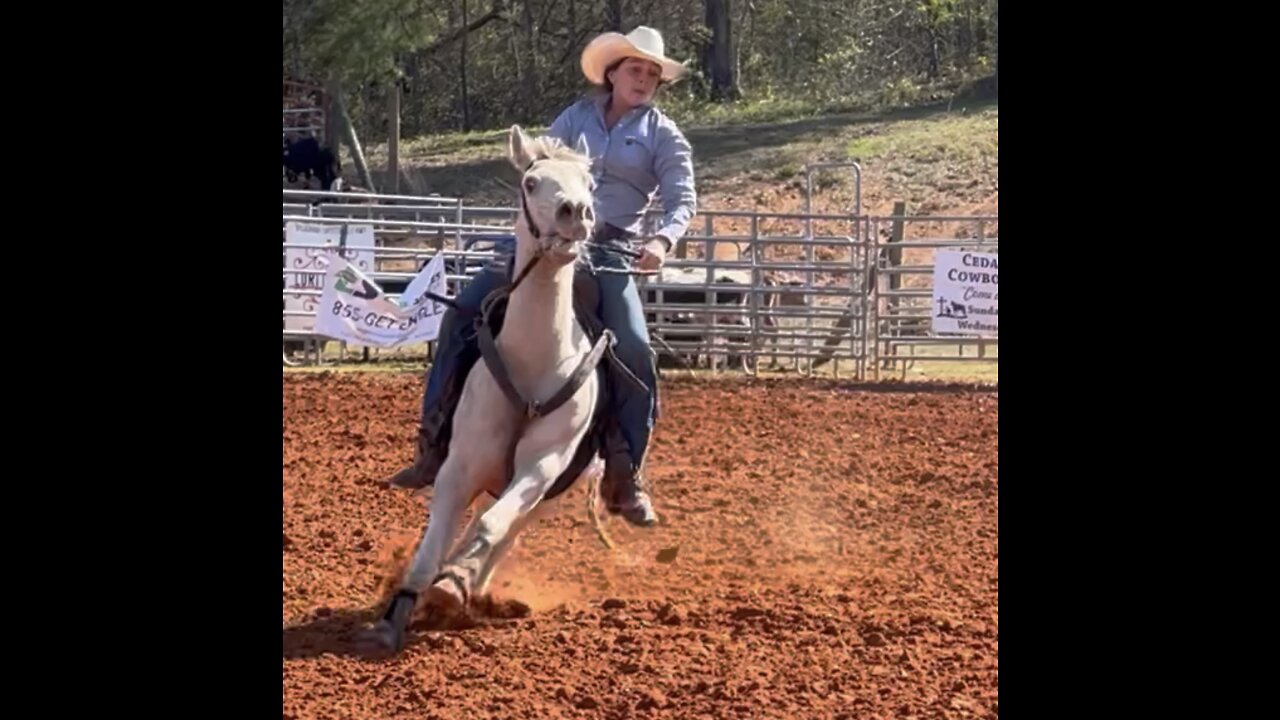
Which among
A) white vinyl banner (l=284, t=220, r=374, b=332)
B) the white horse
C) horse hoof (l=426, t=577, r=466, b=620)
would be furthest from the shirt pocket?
white vinyl banner (l=284, t=220, r=374, b=332)

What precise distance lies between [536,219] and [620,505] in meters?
1.54

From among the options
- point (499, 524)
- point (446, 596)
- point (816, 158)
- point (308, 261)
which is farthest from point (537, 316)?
point (816, 158)

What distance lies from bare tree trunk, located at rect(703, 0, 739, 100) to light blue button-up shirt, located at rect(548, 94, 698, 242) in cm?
2999

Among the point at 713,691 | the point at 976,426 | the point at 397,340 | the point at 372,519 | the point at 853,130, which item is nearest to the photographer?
the point at 713,691

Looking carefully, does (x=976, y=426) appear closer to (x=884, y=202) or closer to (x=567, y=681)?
(x=567, y=681)

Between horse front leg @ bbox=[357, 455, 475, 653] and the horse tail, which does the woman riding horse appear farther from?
horse front leg @ bbox=[357, 455, 475, 653]

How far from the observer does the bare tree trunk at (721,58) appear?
37.2 meters

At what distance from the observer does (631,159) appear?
7531 mm

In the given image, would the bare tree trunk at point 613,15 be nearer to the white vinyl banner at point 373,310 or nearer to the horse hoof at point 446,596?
the white vinyl banner at point 373,310

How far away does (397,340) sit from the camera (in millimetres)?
17203

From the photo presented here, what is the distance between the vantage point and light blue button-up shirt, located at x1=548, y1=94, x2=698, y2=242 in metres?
7.49

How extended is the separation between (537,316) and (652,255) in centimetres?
59
